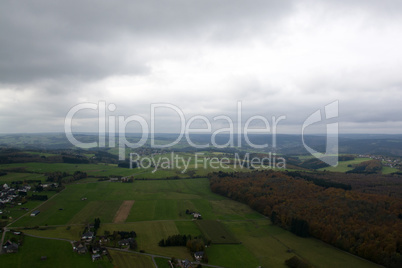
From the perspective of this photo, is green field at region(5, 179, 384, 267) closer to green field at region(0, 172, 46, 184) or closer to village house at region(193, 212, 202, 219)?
village house at region(193, 212, 202, 219)

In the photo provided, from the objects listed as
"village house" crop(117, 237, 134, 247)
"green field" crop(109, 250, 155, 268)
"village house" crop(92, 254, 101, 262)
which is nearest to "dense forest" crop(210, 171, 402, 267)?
"green field" crop(109, 250, 155, 268)

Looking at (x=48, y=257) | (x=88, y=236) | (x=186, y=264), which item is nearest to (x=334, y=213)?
(x=186, y=264)

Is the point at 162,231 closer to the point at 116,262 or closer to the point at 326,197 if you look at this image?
the point at 116,262

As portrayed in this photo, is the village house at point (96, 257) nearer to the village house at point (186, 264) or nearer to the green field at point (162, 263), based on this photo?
the green field at point (162, 263)

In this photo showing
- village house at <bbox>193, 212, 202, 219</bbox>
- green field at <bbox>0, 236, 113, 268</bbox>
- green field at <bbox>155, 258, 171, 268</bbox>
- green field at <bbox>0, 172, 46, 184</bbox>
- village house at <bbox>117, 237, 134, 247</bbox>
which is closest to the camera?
green field at <bbox>0, 236, 113, 268</bbox>

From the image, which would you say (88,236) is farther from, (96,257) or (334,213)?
(334,213)

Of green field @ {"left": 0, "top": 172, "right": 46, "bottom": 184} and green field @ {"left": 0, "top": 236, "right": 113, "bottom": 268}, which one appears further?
green field @ {"left": 0, "top": 172, "right": 46, "bottom": 184}

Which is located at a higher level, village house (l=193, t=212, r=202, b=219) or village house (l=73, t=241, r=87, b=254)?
village house (l=73, t=241, r=87, b=254)
